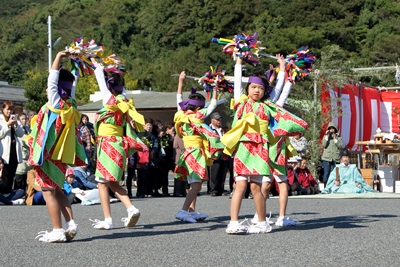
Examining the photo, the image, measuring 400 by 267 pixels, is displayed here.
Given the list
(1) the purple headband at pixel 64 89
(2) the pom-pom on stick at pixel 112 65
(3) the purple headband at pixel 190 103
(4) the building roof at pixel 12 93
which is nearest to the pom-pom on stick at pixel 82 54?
(1) the purple headband at pixel 64 89

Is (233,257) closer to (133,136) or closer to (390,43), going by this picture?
(133,136)

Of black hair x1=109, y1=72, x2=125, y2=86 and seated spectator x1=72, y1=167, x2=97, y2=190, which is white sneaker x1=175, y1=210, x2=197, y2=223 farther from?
seated spectator x1=72, y1=167, x2=97, y2=190

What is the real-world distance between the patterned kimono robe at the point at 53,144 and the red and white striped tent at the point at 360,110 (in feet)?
43.1

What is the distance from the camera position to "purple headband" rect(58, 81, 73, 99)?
289 inches

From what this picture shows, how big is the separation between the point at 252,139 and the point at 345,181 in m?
8.92

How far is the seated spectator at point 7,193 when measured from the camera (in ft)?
42.5

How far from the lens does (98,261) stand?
5969 millimetres

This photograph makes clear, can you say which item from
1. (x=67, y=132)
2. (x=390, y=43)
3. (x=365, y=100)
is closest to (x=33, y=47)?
(x=390, y=43)

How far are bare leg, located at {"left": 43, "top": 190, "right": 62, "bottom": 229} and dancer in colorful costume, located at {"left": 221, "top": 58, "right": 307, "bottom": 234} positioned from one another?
1698 mm

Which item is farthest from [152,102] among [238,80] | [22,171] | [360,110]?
[238,80]

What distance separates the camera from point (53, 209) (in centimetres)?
714

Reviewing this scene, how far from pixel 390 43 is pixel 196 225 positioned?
4827cm

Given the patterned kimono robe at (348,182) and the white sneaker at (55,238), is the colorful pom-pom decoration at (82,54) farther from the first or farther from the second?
the patterned kimono robe at (348,182)

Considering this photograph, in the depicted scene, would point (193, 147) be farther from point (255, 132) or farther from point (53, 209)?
point (53, 209)
